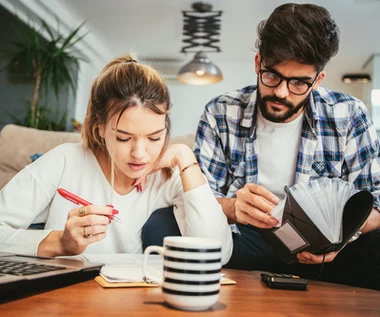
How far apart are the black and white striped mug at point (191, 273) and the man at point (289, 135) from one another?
2.63 ft

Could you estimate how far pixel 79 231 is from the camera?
3.30ft

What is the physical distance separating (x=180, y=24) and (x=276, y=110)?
4.43 metres

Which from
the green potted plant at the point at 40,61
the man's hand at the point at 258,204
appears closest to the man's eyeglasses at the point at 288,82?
the man's hand at the point at 258,204

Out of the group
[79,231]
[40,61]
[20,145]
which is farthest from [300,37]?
[40,61]

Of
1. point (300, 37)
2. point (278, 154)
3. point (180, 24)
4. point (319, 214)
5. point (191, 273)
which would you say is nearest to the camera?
point (191, 273)

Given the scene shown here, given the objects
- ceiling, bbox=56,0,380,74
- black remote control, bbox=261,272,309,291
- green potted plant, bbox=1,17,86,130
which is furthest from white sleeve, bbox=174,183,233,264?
green potted plant, bbox=1,17,86,130

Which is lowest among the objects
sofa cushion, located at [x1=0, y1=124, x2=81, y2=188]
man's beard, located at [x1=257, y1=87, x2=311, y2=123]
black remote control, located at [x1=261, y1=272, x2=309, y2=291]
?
black remote control, located at [x1=261, y1=272, x2=309, y2=291]

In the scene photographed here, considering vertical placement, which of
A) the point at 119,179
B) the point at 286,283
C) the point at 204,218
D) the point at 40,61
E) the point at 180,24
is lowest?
the point at 286,283

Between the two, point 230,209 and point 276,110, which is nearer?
point 230,209

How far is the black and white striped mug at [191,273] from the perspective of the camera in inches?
25.7

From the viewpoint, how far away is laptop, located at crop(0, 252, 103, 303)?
27.2 inches

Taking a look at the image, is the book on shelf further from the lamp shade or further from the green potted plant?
the lamp shade

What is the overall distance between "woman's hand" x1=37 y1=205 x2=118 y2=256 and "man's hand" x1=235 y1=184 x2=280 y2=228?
359 mm

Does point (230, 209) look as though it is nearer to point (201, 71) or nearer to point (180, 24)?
point (201, 71)
